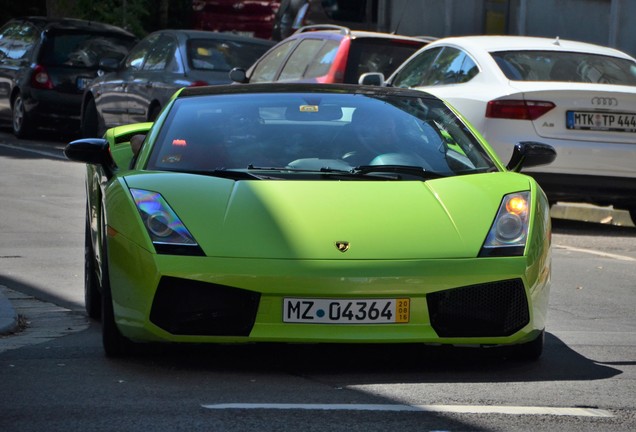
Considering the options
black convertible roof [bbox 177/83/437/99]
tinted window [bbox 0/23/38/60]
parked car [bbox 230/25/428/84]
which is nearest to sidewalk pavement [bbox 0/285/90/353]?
black convertible roof [bbox 177/83/437/99]

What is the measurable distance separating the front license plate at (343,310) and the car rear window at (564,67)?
23.0 ft

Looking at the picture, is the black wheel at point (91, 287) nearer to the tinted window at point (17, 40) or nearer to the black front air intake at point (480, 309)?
the black front air intake at point (480, 309)

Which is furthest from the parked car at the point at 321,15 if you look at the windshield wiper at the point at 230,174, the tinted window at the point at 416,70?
the windshield wiper at the point at 230,174

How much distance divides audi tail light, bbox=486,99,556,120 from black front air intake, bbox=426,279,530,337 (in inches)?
241

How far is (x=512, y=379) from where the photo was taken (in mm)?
6152

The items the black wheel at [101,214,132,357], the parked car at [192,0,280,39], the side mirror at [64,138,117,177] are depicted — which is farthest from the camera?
the parked car at [192,0,280,39]

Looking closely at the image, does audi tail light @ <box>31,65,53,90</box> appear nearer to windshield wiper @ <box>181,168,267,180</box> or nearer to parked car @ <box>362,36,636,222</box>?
parked car @ <box>362,36,636,222</box>

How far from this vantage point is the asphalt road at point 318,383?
5.22 m

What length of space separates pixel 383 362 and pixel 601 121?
6313mm

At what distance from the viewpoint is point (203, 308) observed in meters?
6.07

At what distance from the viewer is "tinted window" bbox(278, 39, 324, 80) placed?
51.0 ft

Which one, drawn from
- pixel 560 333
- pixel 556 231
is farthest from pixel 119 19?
pixel 560 333

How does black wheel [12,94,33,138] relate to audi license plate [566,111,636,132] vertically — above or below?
below

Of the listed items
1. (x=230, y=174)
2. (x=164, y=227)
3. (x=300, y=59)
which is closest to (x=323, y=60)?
(x=300, y=59)
